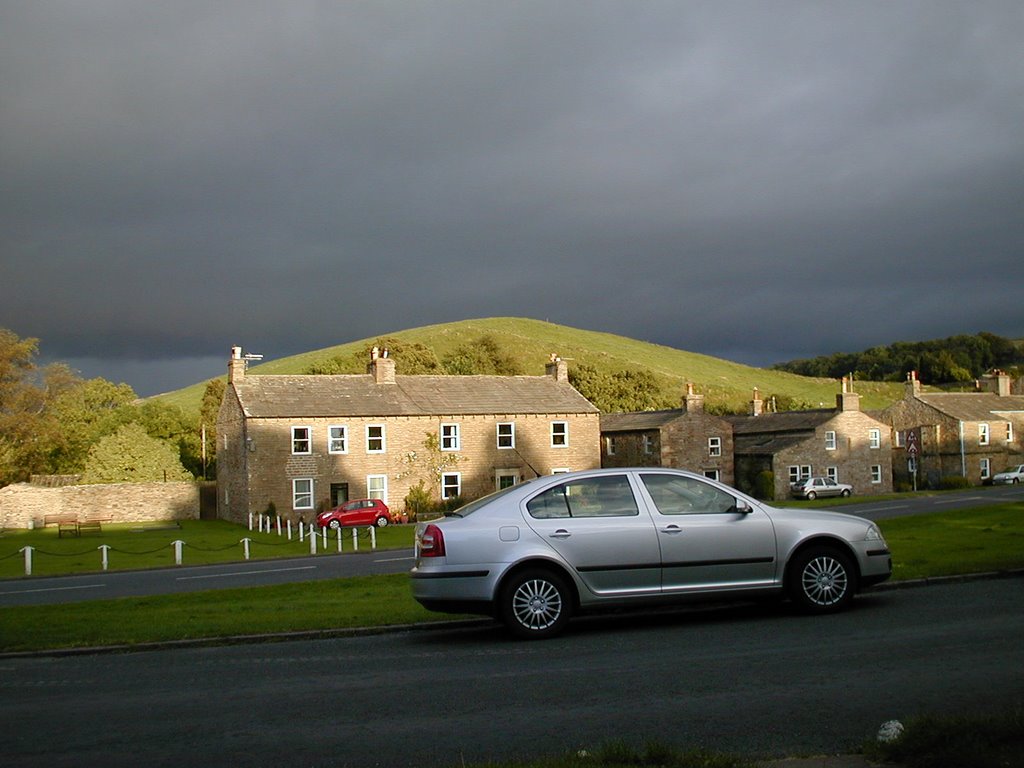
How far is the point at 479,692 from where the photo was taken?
8555 mm

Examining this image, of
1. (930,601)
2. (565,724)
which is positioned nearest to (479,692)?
(565,724)

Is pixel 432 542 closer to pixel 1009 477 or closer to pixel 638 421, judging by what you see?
pixel 638 421

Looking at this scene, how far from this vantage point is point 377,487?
53594mm

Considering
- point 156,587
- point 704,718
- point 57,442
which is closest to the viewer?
point 704,718

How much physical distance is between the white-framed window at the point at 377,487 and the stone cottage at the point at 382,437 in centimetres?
5

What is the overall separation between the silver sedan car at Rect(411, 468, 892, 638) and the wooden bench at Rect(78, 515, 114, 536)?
41448mm

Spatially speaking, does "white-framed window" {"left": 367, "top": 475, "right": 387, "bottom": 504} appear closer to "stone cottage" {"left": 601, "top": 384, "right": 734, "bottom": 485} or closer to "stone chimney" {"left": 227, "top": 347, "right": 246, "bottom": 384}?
"stone chimney" {"left": 227, "top": 347, "right": 246, "bottom": 384}

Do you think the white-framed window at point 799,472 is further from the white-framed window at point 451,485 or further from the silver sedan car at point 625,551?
the silver sedan car at point 625,551

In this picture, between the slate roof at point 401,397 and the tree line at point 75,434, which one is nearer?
the slate roof at point 401,397

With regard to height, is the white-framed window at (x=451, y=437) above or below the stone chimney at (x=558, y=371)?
below

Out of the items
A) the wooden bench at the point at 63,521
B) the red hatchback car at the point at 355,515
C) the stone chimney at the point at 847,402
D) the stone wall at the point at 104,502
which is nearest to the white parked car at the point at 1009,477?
the stone chimney at the point at 847,402

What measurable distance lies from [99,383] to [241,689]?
10066cm

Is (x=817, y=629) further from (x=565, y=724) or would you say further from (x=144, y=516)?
(x=144, y=516)

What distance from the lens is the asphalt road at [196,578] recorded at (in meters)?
21.4
